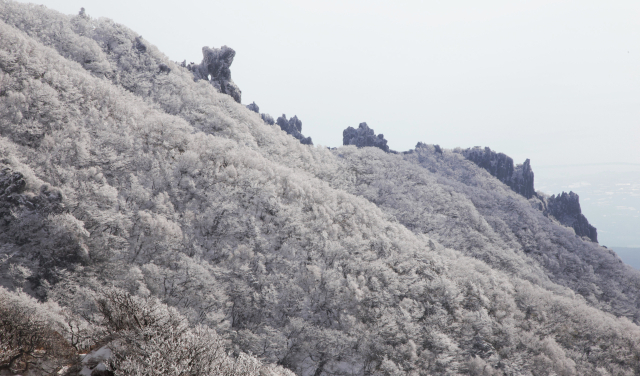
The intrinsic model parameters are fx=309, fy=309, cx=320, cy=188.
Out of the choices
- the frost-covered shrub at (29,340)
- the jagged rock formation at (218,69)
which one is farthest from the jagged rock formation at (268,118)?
the frost-covered shrub at (29,340)

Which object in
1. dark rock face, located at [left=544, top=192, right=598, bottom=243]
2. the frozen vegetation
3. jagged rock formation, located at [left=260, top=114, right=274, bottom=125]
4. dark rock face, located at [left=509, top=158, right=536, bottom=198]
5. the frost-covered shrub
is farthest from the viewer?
dark rock face, located at [left=509, top=158, right=536, bottom=198]

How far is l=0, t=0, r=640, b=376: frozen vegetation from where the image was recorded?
2494 centimetres

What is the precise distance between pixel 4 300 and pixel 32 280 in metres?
17.5

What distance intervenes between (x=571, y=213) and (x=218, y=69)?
203553mm

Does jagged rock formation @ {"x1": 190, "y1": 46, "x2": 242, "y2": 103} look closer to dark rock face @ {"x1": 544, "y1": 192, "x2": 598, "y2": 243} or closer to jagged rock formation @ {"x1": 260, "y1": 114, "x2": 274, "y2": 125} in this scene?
jagged rock formation @ {"x1": 260, "y1": 114, "x2": 274, "y2": 125}

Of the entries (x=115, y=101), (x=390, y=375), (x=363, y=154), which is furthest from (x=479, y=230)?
(x=115, y=101)

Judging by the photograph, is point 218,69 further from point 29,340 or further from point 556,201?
point 556,201

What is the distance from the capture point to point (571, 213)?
6934 inches

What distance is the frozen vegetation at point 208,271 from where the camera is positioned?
24938mm

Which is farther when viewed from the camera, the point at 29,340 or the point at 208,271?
the point at 208,271

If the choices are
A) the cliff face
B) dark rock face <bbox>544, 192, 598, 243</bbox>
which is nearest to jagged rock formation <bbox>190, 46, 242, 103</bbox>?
the cliff face

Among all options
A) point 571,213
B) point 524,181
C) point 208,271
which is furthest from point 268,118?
point 571,213

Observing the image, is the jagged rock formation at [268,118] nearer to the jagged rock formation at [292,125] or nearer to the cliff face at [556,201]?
Answer: the jagged rock formation at [292,125]

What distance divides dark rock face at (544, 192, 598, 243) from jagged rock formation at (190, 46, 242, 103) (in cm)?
18275
